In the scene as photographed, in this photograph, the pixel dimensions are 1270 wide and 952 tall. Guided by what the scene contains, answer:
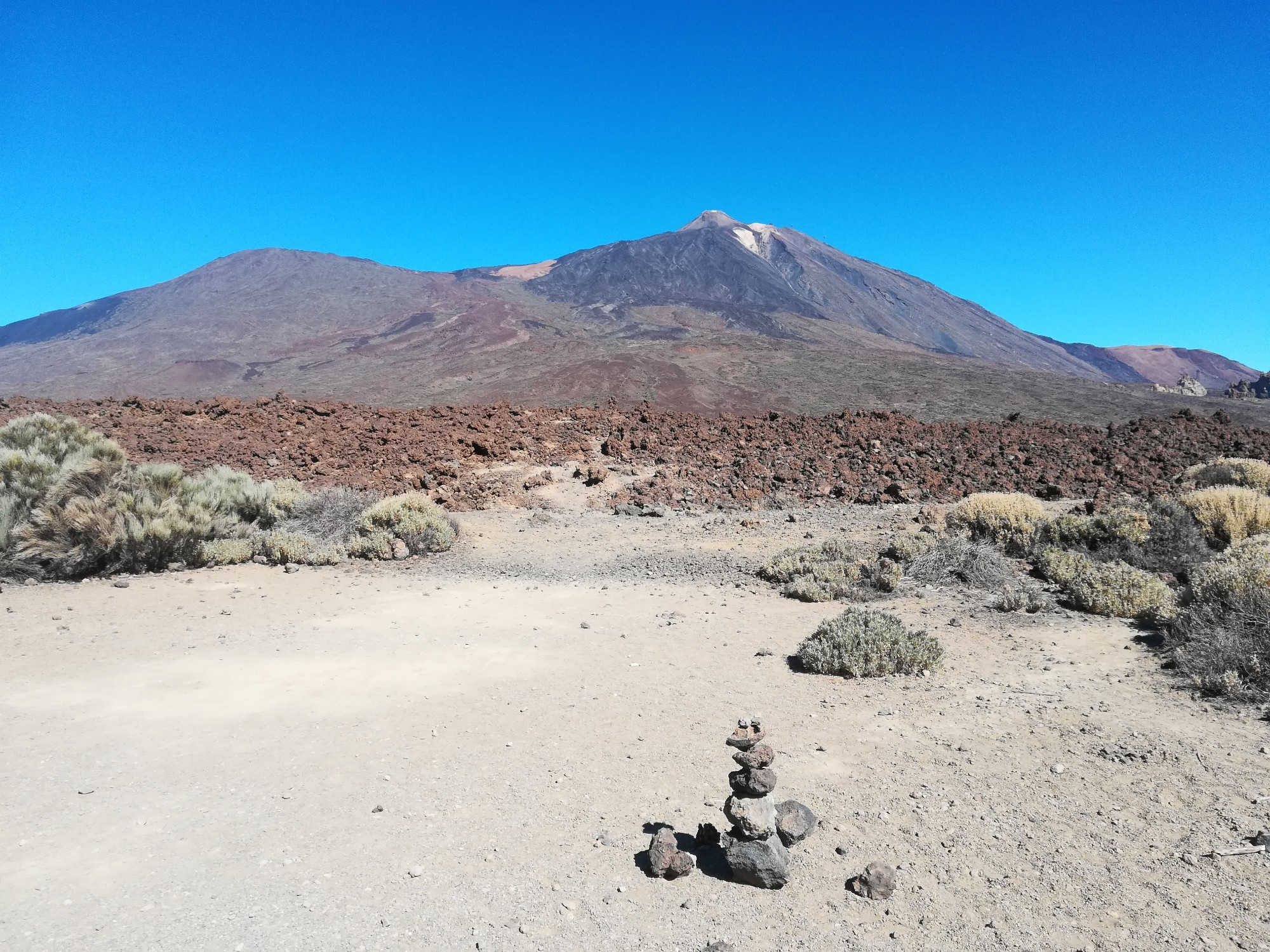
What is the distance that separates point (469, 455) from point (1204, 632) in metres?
11.0

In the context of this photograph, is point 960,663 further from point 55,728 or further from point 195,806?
point 55,728

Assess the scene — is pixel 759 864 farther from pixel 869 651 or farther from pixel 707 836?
pixel 869 651

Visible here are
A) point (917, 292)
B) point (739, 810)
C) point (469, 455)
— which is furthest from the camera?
point (917, 292)

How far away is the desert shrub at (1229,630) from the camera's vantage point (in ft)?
14.0

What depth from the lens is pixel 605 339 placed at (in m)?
47.5

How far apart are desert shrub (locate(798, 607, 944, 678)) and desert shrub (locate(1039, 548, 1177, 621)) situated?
1.87 meters

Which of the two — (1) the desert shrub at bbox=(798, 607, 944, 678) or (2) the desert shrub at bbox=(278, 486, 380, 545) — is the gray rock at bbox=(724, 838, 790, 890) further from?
(2) the desert shrub at bbox=(278, 486, 380, 545)

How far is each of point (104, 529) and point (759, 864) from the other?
25.3 ft

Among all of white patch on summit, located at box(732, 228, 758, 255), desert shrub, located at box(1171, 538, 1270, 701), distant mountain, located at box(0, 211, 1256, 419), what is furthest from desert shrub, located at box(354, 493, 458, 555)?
white patch on summit, located at box(732, 228, 758, 255)

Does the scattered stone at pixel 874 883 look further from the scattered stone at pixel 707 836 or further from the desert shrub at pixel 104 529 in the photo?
the desert shrub at pixel 104 529

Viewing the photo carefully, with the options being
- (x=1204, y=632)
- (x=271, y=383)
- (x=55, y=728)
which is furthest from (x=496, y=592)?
(x=271, y=383)

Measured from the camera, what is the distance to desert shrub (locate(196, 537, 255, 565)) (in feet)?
26.7

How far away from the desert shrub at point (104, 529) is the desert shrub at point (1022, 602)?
8.24 m

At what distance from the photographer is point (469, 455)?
527 inches
